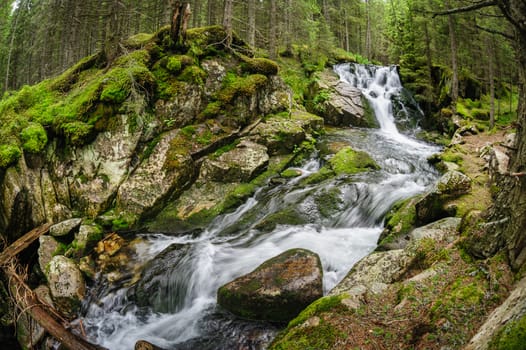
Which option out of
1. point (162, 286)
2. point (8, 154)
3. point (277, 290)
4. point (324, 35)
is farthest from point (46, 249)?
point (324, 35)

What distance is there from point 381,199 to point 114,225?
720 centimetres

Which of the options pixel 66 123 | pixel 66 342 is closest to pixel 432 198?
pixel 66 342

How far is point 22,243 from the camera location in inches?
305

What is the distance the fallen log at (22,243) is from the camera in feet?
24.2

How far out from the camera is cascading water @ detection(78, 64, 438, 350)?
559 centimetres

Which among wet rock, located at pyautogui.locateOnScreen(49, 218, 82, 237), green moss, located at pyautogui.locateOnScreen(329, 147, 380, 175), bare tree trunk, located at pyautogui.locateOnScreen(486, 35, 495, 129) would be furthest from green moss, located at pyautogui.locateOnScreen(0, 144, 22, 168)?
bare tree trunk, located at pyautogui.locateOnScreen(486, 35, 495, 129)

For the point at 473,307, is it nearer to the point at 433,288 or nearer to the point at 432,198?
the point at 433,288

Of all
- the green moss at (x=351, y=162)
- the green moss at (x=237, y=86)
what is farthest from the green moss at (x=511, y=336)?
the green moss at (x=237, y=86)

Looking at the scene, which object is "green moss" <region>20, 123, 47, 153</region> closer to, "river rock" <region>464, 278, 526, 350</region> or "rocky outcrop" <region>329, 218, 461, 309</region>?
"rocky outcrop" <region>329, 218, 461, 309</region>

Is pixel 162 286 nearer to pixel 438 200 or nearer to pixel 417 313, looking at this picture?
pixel 417 313

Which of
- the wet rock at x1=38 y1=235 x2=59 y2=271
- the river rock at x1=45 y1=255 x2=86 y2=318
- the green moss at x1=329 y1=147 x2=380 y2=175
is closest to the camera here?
the river rock at x1=45 y1=255 x2=86 y2=318

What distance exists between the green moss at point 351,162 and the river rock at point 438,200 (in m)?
3.83

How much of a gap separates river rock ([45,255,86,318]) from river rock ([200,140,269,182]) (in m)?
4.29

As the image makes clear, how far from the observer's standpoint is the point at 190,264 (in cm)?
701
